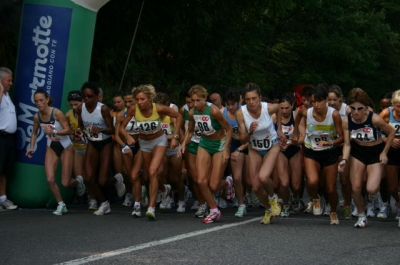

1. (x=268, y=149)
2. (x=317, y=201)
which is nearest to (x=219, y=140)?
(x=268, y=149)

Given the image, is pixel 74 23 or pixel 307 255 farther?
pixel 74 23

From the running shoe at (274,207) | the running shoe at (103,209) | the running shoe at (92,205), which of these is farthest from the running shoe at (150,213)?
the running shoe at (92,205)

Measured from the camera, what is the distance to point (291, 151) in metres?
14.8

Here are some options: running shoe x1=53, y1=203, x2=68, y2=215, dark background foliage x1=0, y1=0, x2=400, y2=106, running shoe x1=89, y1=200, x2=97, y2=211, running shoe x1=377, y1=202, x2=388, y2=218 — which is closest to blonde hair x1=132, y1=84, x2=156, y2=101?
Result: running shoe x1=53, y1=203, x2=68, y2=215

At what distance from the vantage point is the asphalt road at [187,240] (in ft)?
31.9

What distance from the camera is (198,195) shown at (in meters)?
14.5

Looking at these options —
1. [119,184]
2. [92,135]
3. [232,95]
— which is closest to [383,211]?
[232,95]

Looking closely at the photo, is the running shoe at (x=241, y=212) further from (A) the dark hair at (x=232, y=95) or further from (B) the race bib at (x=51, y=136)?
(B) the race bib at (x=51, y=136)

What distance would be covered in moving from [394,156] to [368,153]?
38.8 inches

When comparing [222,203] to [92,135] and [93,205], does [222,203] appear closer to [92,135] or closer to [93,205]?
[93,205]

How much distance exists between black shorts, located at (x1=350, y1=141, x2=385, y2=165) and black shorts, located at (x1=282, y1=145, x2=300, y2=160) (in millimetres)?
1874

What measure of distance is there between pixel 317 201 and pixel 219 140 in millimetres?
1987

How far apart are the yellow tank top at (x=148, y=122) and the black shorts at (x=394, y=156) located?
3.16m

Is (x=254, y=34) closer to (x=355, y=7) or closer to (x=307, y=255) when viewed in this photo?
(x=355, y=7)
